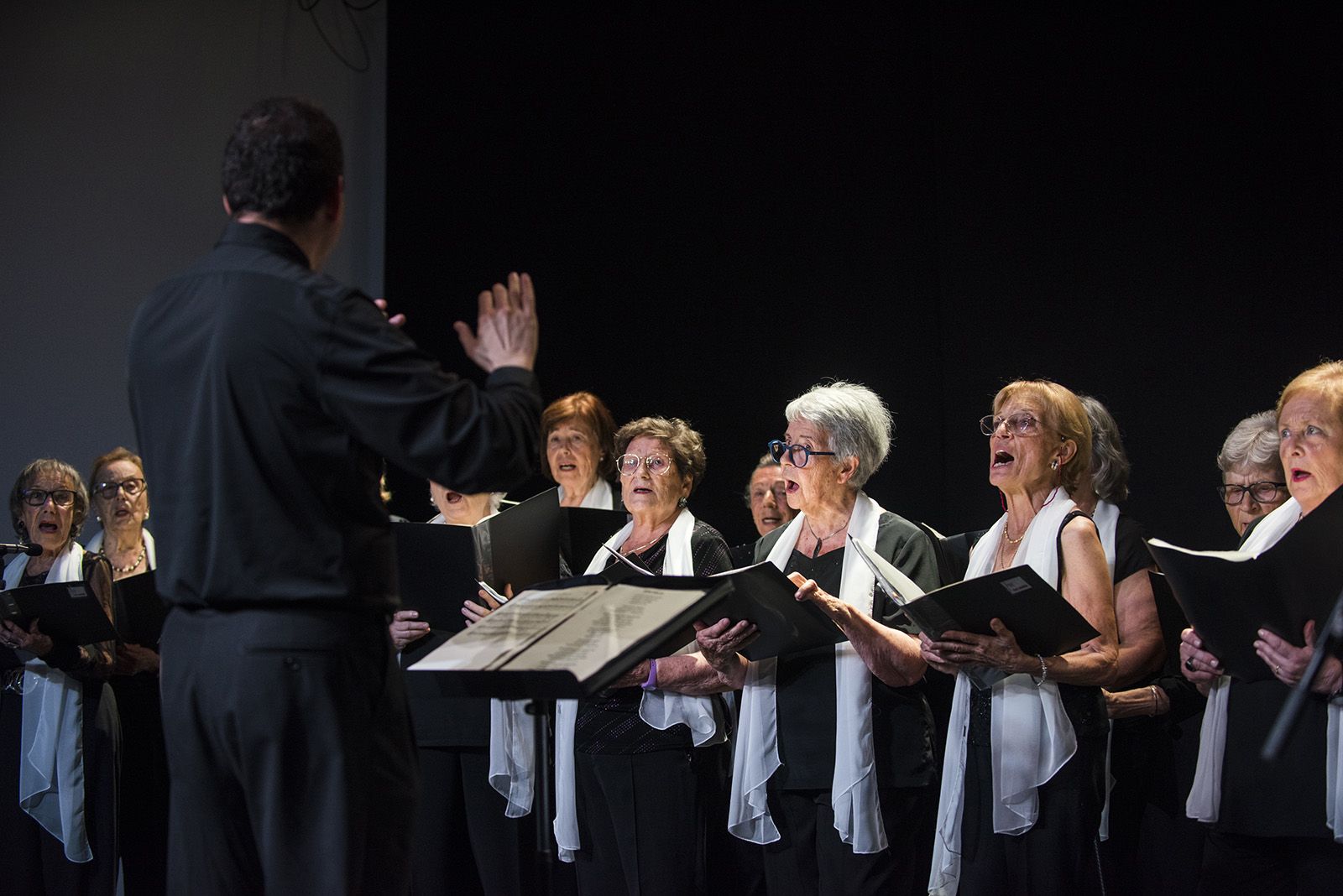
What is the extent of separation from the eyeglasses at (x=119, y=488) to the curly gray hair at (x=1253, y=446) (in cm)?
369

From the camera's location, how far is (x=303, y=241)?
1717 millimetres

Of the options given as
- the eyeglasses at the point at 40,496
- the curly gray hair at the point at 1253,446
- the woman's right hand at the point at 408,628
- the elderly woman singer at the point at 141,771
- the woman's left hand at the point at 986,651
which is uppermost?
the curly gray hair at the point at 1253,446

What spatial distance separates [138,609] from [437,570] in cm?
143

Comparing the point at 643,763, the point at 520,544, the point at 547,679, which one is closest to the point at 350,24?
the point at 520,544

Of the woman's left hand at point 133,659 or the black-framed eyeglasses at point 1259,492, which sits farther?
the woman's left hand at point 133,659

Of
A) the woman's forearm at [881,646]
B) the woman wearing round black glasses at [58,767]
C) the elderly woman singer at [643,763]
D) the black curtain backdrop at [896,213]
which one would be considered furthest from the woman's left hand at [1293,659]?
the woman wearing round black glasses at [58,767]

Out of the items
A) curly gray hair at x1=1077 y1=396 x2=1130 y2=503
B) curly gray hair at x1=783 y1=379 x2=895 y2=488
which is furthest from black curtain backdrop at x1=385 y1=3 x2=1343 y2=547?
curly gray hair at x1=783 y1=379 x2=895 y2=488

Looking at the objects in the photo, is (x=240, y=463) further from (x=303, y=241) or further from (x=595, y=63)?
(x=595, y=63)

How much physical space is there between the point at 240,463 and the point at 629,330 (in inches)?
148

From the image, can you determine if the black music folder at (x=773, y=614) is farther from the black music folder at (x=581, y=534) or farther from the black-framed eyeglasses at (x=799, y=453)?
the black music folder at (x=581, y=534)

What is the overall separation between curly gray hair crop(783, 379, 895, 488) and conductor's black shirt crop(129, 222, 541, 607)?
188 centimetres

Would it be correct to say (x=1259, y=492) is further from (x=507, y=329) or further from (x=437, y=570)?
(x=507, y=329)

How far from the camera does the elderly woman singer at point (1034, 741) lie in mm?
2713

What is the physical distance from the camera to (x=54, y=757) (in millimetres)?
4125
